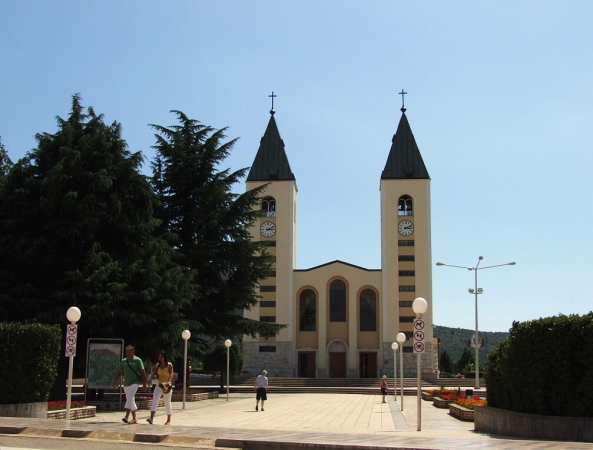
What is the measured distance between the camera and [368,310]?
6184cm

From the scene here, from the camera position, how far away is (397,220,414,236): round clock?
60.4 meters

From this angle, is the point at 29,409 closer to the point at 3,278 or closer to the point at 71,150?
the point at 3,278

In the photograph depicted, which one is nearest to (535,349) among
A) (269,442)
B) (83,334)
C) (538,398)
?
(538,398)

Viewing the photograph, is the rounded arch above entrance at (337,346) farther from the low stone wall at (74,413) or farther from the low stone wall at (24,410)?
the low stone wall at (24,410)

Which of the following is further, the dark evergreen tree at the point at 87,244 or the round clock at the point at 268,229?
the round clock at the point at 268,229

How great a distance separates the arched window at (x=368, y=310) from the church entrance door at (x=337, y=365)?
322cm

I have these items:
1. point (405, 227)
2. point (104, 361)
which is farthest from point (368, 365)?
point (104, 361)

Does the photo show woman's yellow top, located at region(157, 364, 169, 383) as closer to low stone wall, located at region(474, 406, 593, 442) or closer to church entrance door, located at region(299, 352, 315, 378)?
low stone wall, located at region(474, 406, 593, 442)

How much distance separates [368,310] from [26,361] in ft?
154

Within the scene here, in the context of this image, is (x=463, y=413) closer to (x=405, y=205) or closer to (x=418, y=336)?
(x=418, y=336)

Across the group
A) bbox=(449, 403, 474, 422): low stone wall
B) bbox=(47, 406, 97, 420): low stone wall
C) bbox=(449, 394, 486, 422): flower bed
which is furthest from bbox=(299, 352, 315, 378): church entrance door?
bbox=(47, 406, 97, 420): low stone wall

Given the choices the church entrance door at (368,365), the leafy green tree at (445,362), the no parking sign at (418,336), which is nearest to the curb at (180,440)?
the no parking sign at (418,336)

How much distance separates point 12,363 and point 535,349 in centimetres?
1246

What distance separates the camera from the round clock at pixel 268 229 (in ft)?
205
